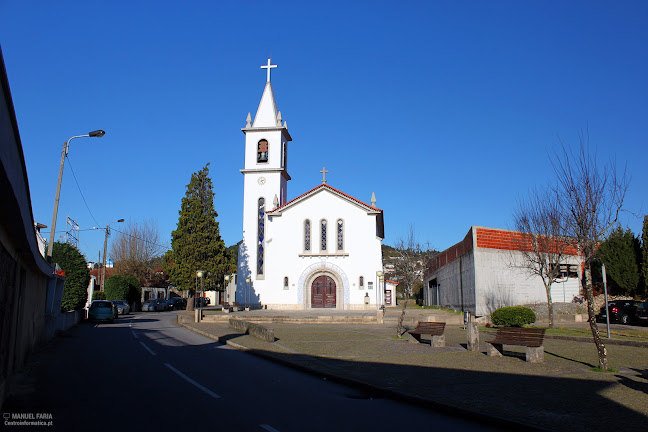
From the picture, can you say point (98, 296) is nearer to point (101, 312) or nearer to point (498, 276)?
point (101, 312)

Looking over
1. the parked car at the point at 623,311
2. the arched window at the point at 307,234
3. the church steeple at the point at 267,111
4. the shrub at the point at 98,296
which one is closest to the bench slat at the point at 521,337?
the parked car at the point at 623,311

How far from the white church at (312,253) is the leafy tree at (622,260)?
1658 cm

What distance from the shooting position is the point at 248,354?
15312 millimetres

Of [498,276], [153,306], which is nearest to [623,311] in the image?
[498,276]

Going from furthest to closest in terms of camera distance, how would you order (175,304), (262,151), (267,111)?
(175,304)
(267,111)
(262,151)

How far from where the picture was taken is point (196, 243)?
124 ft

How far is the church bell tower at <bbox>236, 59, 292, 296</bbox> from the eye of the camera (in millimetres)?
41500

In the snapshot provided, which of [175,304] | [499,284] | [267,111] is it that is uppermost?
[267,111]

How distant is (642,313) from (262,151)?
1213 inches

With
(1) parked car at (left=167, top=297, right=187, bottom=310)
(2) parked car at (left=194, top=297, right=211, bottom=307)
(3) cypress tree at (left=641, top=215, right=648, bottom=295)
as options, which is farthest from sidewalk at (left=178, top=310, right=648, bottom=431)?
(1) parked car at (left=167, top=297, right=187, bottom=310)

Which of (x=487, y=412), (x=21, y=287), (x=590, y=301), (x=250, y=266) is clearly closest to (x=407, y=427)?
(x=487, y=412)

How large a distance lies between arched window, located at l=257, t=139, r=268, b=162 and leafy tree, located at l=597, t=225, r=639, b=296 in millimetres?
27444

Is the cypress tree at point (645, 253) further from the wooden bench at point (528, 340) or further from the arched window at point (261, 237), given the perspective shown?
the arched window at point (261, 237)

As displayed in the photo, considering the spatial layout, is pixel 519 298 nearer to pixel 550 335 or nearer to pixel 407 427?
pixel 550 335
